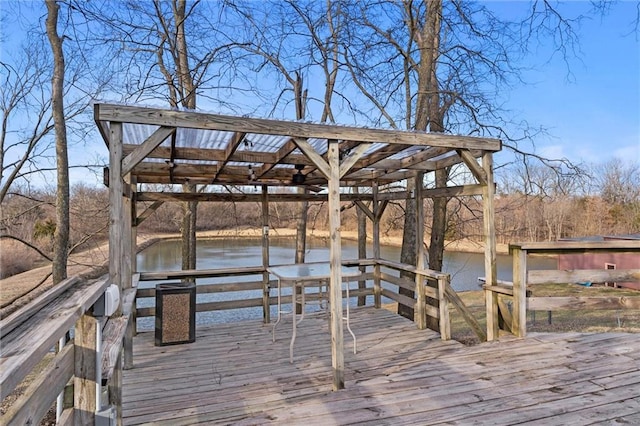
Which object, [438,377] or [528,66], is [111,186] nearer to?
[438,377]

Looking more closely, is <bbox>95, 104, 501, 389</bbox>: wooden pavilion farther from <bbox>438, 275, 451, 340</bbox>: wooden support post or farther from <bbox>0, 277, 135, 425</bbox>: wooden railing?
<bbox>0, 277, 135, 425</bbox>: wooden railing

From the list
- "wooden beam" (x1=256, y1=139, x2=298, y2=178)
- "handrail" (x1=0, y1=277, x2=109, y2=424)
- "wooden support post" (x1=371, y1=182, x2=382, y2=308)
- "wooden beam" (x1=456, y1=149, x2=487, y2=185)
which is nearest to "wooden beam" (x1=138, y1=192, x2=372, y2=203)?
"wooden support post" (x1=371, y1=182, x2=382, y2=308)

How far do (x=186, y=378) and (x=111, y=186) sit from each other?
172 centimetres

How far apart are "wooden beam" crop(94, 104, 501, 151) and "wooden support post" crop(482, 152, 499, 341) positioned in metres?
0.25

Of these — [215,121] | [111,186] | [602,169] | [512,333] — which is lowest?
[512,333]

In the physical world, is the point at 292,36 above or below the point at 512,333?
above

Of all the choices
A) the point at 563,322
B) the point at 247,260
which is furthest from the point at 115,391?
the point at 247,260

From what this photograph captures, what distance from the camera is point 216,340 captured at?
4344 millimetres

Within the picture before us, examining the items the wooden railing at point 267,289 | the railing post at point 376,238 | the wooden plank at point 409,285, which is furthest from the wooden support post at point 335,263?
the railing post at point 376,238

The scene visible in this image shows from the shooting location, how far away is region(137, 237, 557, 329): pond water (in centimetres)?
984

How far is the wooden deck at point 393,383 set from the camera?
2.29 meters

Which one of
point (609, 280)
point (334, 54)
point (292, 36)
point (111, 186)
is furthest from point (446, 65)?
point (111, 186)

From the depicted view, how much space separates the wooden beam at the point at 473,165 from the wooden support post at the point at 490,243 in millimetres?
36

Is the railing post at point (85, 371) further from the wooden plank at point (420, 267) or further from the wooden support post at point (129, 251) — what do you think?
the wooden plank at point (420, 267)
